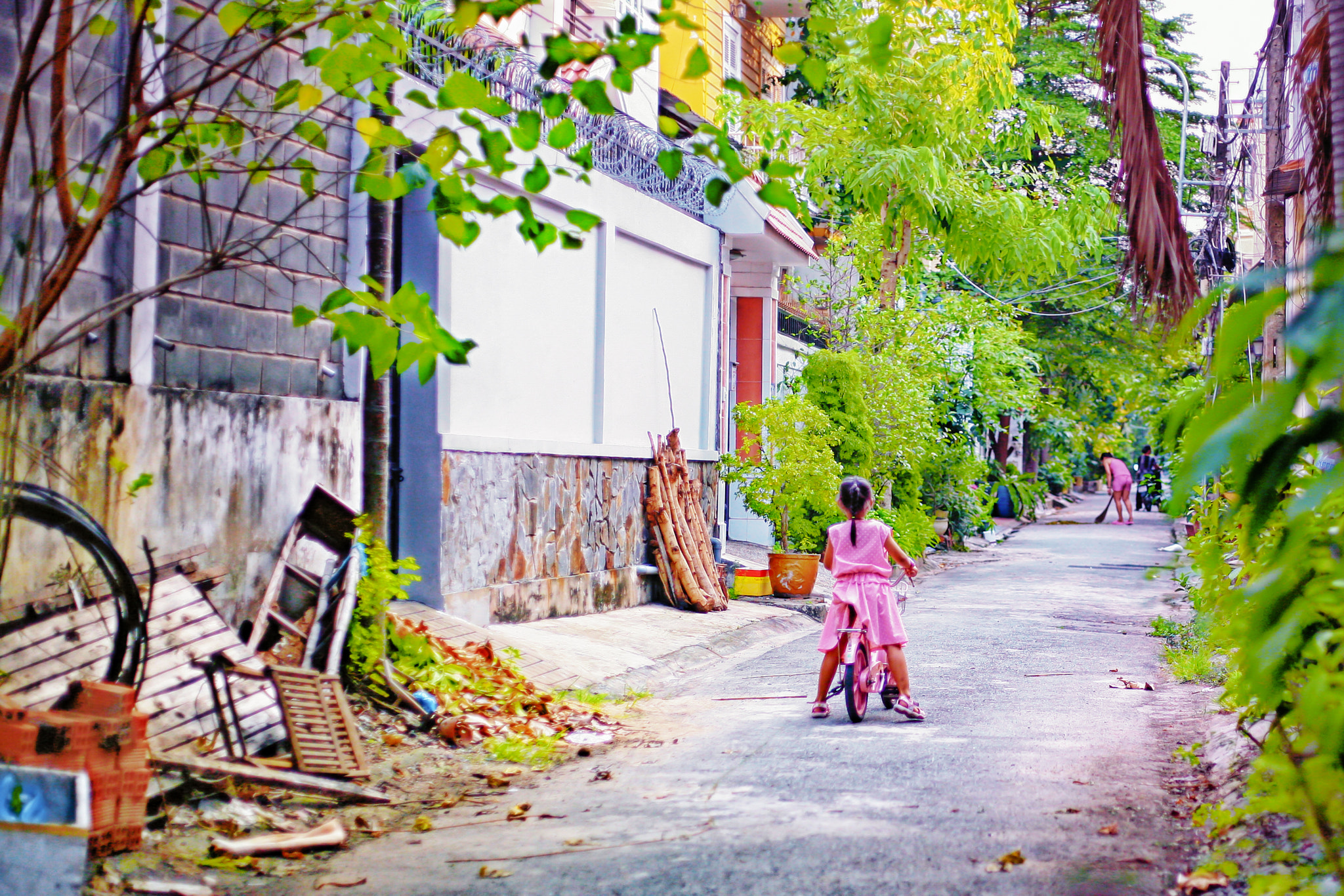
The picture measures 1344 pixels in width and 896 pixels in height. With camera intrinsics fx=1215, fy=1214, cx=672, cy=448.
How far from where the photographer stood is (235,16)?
5.24 metres

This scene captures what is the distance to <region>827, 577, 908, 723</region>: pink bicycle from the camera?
295 inches

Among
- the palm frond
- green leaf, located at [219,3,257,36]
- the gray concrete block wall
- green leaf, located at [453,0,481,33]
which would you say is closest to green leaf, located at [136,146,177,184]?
the gray concrete block wall

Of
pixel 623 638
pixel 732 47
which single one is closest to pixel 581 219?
pixel 623 638

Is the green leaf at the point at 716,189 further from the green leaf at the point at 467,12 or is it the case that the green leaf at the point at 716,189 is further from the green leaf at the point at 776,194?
the green leaf at the point at 467,12

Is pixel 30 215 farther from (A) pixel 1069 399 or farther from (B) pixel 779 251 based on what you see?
(A) pixel 1069 399

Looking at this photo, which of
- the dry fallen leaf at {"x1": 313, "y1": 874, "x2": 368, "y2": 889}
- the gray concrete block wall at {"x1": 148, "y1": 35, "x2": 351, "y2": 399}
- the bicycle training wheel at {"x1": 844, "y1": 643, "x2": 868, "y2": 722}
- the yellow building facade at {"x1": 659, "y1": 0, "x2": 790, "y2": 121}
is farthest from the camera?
the yellow building facade at {"x1": 659, "y1": 0, "x2": 790, "y2": 121}

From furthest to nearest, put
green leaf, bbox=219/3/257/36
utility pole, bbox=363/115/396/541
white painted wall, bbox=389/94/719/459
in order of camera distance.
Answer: white painted wall, bbox=389/94/719/459
utility pole, bbox=363/115/396/541
green leaf, bbox=219/3/257/36

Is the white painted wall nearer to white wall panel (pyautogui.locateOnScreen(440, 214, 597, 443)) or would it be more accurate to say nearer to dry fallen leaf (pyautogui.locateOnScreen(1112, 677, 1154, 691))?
white wall panel (pyautogui.locateOnScreen(440, 214, 597, 443))

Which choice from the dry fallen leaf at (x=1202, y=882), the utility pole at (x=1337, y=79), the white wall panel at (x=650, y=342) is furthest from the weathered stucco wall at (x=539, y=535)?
the utility pole at (x=1337, y=79)

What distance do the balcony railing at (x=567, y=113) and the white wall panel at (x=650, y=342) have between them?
0.73 m

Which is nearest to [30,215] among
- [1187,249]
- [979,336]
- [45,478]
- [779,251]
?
[45,478]

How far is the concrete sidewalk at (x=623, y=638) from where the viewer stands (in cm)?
903

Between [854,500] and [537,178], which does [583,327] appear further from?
[537,178]

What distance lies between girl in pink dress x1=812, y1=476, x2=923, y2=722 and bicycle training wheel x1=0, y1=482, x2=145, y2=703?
4.06m
